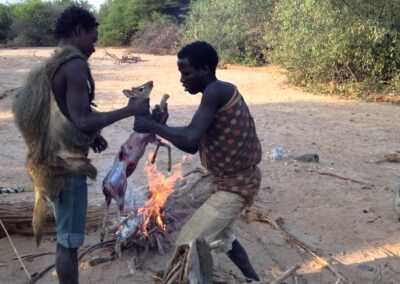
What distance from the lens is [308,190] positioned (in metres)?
5.69

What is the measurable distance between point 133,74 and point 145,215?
1412 cm

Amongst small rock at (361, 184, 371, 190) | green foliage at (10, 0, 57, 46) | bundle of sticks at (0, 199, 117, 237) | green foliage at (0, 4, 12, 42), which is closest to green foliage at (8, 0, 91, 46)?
green foliage at (10, 0, 57, 46)

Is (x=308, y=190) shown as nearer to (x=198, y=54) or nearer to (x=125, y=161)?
(x=125, y=161)

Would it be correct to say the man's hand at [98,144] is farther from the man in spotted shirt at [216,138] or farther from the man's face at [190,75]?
the man's face at [190,75]

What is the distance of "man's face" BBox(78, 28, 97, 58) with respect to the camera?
2.88m

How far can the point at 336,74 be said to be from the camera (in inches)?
521

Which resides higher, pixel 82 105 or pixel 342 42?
pixel 342 42

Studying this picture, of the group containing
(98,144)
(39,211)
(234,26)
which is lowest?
(39,211)

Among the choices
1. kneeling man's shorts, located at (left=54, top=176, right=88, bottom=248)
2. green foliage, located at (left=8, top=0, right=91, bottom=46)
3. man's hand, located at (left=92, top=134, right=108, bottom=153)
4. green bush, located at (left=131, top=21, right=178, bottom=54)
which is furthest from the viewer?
green foliage, located at (left=8, top=0, right=91, bottom=46)

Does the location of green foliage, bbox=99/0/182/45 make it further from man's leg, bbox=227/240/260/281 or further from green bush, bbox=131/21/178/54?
man's leg, bbox=227/240/260/281

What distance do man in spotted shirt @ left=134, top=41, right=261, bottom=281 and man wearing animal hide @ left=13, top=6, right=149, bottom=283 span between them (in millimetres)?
301

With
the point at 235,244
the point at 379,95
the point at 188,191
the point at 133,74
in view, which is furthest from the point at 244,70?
the point at 235,244

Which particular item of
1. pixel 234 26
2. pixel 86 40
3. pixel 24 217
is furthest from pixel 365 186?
pixel 234 26

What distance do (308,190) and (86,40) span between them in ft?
11.8
